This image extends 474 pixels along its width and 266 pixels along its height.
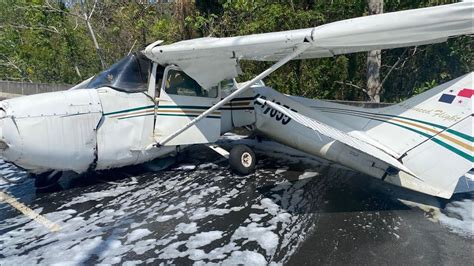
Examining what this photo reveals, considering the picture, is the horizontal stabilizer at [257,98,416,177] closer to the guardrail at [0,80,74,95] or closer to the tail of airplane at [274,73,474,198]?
the tail of airplane at [274,73,474,198]

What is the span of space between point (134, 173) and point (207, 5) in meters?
10.1

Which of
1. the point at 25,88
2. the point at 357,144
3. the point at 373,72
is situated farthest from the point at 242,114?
the point at 25,88

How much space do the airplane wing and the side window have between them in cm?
25

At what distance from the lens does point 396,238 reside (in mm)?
4184

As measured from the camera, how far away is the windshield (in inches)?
242

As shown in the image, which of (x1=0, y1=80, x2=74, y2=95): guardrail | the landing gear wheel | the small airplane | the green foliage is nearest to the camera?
the small airplane

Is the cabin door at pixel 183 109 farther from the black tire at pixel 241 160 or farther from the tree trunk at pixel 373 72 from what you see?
the tree trunk at pixel 373 72

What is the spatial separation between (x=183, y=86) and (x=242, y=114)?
1494 mm

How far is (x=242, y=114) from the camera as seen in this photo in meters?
7.59

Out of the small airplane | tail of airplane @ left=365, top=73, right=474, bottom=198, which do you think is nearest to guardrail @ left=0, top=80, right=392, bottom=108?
the small airplane

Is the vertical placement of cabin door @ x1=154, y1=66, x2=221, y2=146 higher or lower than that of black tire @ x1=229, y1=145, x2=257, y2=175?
higher

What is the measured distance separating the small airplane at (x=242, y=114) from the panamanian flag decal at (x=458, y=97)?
0.01 m

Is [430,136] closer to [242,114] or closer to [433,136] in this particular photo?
[433,136]

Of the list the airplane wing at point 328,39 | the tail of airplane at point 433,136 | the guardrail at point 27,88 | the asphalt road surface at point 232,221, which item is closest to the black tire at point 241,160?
the asphalt road surface at point 232,221
